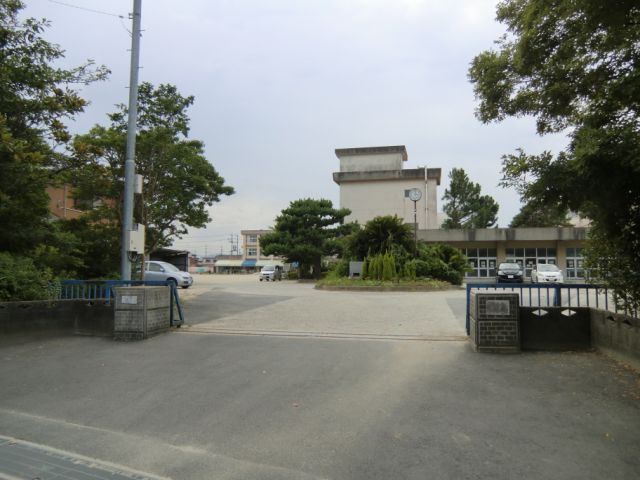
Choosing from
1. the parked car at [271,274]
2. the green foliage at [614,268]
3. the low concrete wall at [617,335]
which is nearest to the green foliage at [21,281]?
the green foliage at [614,268]

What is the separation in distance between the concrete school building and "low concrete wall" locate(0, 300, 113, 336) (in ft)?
105

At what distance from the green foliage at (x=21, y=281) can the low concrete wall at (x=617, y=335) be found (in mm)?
10501

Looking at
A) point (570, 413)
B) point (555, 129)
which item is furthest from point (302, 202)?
point (570, 413)

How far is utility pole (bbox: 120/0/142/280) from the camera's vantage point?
31.5ft

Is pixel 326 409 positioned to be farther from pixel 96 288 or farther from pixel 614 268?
pixel 96 288

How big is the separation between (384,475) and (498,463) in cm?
97

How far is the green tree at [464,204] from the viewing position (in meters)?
55.2

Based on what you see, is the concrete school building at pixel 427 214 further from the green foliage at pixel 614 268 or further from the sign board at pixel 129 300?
the sign board at pixel 129 300

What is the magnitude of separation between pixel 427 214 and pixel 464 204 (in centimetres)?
757

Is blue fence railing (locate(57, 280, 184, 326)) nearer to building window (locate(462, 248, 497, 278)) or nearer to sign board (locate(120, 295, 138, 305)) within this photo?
sign board (locate(120, 295, 138, 305))

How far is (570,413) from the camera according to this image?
4691 millimetres

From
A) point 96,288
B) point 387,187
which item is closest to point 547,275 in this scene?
point 96,288

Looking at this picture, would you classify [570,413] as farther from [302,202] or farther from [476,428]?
[302,202]

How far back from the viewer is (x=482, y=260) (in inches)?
1602
